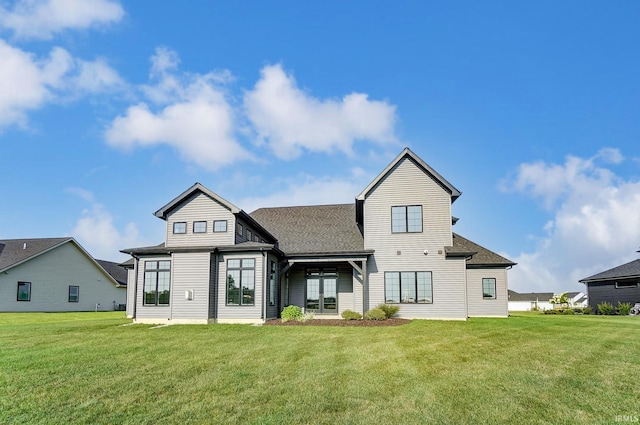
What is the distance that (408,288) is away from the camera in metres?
20.7

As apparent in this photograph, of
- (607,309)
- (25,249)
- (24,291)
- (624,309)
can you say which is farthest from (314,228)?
(25,249)

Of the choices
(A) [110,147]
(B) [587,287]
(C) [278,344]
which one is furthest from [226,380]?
(B) [587,287]

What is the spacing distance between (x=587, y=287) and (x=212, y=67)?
3628cm

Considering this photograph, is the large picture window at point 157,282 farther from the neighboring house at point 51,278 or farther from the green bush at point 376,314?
the neighboring house at point 51,278

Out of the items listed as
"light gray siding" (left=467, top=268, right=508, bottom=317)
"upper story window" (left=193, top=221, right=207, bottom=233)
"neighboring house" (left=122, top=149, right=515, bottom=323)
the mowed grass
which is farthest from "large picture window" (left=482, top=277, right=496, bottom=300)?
"upper story window" (left=193, top=221, right=207, bottom=233)

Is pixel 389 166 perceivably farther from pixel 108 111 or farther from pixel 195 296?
pixel 108 111

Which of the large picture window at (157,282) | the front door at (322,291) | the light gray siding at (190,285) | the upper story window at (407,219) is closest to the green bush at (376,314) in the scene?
the front door at (322,291)

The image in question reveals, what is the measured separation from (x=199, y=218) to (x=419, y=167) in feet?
36.3

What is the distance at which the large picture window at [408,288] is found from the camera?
2050cm

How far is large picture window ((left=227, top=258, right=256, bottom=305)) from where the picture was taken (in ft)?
61.8

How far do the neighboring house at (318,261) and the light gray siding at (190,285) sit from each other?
0.04 meters

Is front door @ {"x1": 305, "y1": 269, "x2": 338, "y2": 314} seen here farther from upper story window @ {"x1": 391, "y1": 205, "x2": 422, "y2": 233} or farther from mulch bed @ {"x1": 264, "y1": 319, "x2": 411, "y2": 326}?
upper story window @ {"x1": 391, "y1": 205, "x2": 422, "y2": 233}

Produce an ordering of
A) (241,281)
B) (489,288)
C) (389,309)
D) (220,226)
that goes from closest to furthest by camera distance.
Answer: (241,281), (220,226), (389,309), (489,288)

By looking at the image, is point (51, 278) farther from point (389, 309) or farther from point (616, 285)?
point (616, 285)
